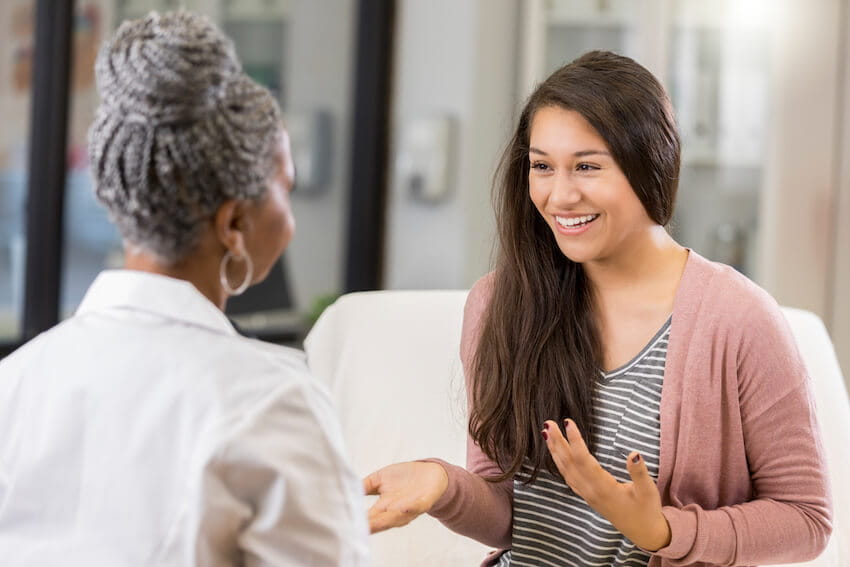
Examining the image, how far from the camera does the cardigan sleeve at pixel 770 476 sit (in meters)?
1.23

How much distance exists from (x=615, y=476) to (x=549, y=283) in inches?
11.0

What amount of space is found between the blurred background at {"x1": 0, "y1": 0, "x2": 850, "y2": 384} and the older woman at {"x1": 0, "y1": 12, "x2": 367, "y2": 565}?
1920mm

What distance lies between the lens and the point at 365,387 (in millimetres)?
1703

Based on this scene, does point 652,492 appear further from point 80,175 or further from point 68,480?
point 80,175

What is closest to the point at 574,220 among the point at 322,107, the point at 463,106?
the point at 463,106

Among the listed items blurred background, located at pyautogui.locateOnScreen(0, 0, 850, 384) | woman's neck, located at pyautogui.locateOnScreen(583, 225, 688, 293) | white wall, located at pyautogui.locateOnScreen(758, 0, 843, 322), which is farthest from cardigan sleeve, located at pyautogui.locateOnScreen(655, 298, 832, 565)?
white wall, located at pyautogui.locateOnScreen(758, 0, 843, 322)

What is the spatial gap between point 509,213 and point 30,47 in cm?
198

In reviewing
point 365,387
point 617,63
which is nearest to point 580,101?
point 617,63

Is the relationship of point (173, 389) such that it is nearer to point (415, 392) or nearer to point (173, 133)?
point (173, 133)

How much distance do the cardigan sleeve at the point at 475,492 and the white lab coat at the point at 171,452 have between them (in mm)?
563

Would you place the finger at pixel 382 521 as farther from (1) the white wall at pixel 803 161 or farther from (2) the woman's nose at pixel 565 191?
(1) the white wall at pixel 803 161

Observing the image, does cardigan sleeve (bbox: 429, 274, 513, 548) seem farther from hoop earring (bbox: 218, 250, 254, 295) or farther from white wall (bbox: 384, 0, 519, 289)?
white wall (bbox: 384, 0, 519, 289)

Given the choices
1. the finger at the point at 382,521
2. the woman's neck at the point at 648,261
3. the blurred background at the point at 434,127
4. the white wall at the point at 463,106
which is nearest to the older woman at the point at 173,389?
the finger at the point at 382,521

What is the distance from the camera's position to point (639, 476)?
115 cm
